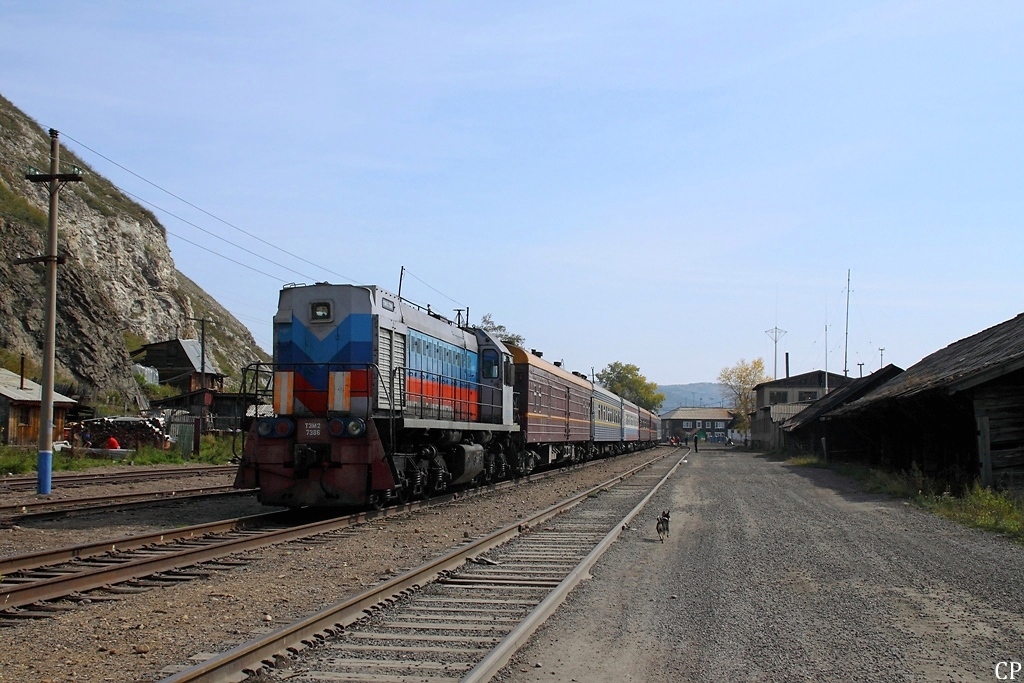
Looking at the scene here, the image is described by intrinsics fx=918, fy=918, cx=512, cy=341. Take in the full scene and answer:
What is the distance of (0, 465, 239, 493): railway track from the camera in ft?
68.9

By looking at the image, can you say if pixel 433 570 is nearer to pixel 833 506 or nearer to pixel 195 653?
pixel 195 653

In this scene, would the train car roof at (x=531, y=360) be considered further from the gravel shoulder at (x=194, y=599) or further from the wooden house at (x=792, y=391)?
the wooden house at (x=792, y=391)

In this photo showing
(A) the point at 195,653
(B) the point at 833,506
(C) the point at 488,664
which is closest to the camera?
(C) the point at 488,664

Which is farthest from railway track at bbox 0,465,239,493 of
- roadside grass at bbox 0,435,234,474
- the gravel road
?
the gravel road

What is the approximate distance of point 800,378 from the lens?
9525 centimetres

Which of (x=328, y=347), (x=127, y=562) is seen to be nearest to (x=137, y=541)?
(x=127, y=562)

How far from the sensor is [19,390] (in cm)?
3441

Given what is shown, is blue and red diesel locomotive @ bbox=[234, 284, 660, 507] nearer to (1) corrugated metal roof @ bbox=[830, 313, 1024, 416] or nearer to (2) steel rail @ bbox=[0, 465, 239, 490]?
(2) steel rail @ bbox=[0, 465, 239, 490]

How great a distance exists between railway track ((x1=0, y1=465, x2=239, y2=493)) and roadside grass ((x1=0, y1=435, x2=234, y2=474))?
59.2 inches

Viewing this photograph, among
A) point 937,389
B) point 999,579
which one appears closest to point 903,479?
point 937,389

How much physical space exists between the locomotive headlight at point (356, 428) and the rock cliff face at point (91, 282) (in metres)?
26.9

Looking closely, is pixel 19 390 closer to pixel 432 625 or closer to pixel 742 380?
pixel 432 625

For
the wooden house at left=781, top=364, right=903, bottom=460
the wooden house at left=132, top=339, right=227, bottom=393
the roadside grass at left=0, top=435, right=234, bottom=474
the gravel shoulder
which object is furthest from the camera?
the wooden house at left=132, top=339, right=227, bottom=393

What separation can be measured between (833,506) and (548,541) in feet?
29.0
